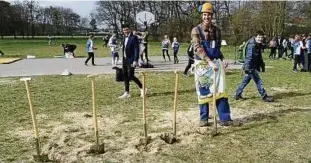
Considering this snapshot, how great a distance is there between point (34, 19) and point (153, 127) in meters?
84.1

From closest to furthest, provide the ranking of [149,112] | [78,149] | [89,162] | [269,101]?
[89,162], [78,149], [149,112], [269,101]

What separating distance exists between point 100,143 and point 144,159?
933 mm

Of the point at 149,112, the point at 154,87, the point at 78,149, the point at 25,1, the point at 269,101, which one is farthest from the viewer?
the point at 25,1

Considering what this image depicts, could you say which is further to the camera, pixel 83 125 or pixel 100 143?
pixel 83 125

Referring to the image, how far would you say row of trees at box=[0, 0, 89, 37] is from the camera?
77.6m

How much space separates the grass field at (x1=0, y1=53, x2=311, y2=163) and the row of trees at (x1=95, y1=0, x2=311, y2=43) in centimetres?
2144

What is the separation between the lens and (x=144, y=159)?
5270 millimetres

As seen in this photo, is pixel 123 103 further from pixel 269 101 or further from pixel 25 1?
pixel 25 1

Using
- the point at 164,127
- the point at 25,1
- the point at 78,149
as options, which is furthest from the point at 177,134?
the point at 25,1

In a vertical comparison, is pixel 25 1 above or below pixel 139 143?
above

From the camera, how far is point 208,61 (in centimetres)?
639

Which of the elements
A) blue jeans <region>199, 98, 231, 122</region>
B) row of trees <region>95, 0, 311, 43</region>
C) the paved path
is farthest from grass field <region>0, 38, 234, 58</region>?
blue jeans <region>199, 98, 231, 122</region>

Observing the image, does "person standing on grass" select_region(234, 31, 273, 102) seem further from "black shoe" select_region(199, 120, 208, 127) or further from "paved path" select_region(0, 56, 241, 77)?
"paved path" select_region(0, 56, 241, 77)

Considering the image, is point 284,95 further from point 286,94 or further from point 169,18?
point 169,18
